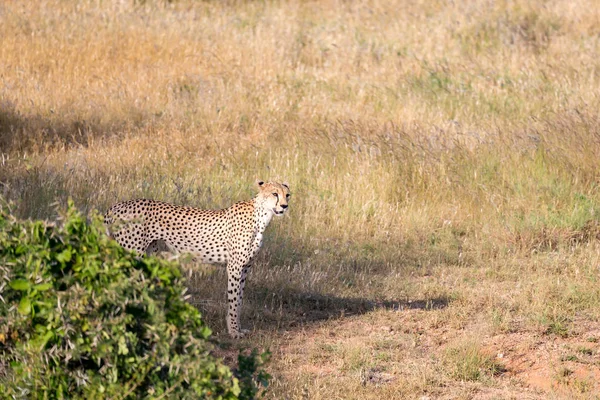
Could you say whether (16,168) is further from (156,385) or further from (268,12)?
(268,12)

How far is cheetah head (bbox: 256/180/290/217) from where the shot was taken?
231 inches

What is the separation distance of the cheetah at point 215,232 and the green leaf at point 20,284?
2.40m

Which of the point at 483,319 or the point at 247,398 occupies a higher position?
the point at 247,398

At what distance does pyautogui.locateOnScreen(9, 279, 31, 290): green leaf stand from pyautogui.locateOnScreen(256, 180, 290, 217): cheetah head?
2.49m

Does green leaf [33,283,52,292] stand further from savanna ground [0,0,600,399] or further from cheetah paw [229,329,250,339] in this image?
cheetah paw [229,329,250,339]

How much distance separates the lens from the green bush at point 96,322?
3.46m

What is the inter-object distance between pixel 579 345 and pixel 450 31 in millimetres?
Result: 8778

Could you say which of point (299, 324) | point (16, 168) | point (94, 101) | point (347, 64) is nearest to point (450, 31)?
point (347, 64)

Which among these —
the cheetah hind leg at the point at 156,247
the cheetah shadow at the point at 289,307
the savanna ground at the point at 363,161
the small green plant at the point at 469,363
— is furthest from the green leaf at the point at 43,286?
the small green plant at the point at 469,363

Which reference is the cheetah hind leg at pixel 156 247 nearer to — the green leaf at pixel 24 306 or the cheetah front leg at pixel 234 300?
the cheetah front leg at pixel 234 300

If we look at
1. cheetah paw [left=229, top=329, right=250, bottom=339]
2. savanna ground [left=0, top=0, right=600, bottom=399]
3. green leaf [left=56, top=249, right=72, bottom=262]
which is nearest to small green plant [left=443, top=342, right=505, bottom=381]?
savanna ground [left=0, top=0, right=600, bottom=399]

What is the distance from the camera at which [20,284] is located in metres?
3.57

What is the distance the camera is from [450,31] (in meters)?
14.1

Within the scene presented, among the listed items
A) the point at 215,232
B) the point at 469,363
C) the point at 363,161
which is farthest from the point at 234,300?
the point at 363,161
